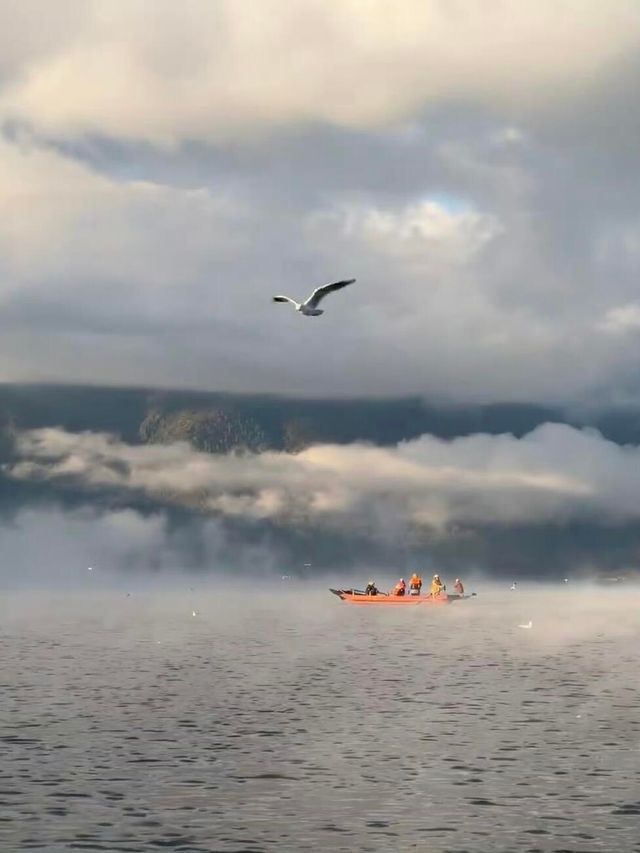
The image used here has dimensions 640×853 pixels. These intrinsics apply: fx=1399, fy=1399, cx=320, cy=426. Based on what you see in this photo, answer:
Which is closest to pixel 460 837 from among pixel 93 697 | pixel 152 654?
pixel 93 697

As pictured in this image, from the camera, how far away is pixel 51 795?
64.0 m

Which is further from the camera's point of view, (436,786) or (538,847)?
(436,786)

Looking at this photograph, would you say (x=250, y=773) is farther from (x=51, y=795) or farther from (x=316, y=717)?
(x=316, y=717)

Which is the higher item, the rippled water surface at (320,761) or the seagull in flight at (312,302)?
the seagull in flight at (312,302)

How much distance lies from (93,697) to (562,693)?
129 ft

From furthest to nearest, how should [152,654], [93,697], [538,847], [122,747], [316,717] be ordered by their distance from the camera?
[152,654] → [93,697] → [316,717] → [122,747] → [538,847]

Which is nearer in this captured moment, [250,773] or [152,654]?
[250,773]

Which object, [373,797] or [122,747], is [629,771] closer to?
[373,797]

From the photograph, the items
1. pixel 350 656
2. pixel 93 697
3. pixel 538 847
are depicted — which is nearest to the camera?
pixel 538 847

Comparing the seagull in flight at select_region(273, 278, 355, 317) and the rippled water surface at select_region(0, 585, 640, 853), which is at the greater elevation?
the seagull in flight at select_region(273, 278, 355, 317)

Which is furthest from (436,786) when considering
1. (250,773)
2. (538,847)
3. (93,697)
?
(93,697)

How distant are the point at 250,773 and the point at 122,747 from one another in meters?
13.4

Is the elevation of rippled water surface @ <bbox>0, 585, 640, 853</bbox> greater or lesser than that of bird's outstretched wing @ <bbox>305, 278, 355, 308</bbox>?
lesser

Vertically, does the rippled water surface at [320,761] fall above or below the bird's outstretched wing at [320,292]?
below
